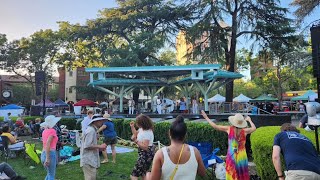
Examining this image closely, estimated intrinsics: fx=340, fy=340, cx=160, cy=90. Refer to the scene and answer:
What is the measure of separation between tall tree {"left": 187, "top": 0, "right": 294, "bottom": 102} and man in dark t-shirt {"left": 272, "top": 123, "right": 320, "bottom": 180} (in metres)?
26.1

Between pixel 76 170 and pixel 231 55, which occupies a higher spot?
pixel 231 55

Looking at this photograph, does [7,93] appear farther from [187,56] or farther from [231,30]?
[231,30]

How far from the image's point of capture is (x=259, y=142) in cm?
658

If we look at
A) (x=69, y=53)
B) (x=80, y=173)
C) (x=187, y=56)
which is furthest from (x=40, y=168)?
(x=69, y=53)

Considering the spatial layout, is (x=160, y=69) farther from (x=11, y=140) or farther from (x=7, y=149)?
(x=7, y=149)

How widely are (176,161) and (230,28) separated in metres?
29.7

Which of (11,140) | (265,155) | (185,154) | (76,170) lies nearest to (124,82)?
(11,140)

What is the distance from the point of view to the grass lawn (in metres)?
8.60

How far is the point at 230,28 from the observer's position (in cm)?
3147

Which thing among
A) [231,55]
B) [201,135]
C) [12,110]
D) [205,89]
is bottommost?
[201,135]

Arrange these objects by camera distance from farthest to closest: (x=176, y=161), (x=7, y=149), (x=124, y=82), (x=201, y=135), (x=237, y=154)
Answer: (x=124, y=82), (x=201, y=135), (x=7, y=149), (x=237, y=154), (x=176, y=161)

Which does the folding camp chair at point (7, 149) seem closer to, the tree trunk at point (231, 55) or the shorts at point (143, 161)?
the shorts at point (143, 161)

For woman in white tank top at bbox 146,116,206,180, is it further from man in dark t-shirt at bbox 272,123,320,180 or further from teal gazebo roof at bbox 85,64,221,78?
teal gazebo roof at bbox 85,64,221,78

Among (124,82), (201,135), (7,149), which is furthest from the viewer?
(124,82)
